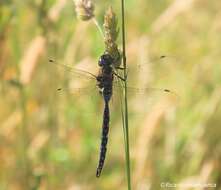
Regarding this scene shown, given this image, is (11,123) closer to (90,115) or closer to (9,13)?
(90,115)

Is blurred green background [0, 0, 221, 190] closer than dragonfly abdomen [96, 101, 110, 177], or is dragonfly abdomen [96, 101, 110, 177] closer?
dragonfly abdomen [96, 101, 110, 177]

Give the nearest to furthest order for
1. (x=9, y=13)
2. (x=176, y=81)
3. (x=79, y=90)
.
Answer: (x=79, y=90) < (x=9, y=13) < (x=176, y=81)

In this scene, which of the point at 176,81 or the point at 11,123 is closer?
the point at 11,123

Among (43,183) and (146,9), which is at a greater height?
(146,9)

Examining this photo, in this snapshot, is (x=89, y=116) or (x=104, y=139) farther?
(x=89, y=116)

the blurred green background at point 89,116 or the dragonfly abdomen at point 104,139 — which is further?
the blurred green background at point 89,116

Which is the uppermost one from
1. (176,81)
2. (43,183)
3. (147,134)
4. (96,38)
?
(96,38)

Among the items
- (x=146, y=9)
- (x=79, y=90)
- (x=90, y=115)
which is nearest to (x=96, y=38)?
(x=90, y=115)

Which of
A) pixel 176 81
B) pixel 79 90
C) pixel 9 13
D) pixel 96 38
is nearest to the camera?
pixel 79 90
